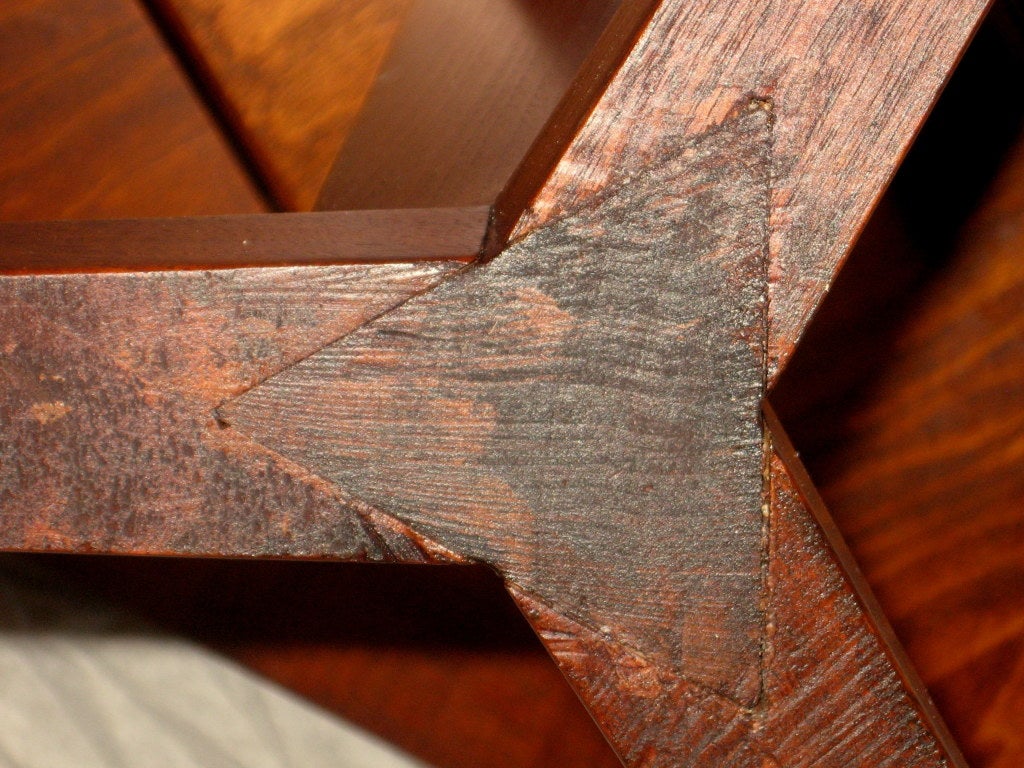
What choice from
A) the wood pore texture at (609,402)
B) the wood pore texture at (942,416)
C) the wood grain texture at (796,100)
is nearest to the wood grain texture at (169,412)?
the wood pore texture at (609,402)

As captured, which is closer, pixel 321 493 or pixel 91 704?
pixel 321 493

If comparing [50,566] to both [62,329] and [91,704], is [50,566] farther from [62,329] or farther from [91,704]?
[62,329]

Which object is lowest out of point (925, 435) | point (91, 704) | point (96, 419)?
point (91, 704)

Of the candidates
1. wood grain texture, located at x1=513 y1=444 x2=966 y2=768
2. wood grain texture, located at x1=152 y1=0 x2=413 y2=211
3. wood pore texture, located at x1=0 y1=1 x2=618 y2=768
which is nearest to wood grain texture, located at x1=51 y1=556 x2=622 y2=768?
wood pore texture, located at x1=0 y1=1 x2=618 y2=768

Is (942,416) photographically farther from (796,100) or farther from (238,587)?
(238,587)

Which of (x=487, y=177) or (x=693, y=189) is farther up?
(x=693, y=189)

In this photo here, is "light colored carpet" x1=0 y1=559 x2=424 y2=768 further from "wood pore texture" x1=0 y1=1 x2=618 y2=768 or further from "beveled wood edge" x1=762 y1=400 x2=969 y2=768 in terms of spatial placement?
"beveled wood edge" x1=762 y1=400 x2=969 y2=768

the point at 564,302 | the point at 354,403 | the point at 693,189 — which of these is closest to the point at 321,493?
the point at 354,403

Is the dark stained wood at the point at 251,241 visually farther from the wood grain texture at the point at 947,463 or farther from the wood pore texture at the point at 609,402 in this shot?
the wood grain texture at the point at 947,463

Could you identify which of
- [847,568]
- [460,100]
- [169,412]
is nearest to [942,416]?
[847,568]
